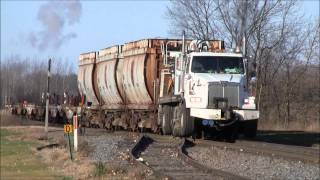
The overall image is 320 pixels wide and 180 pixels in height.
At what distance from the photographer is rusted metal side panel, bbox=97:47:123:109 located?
3412cm

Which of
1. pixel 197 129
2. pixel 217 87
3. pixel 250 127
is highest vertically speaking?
pixel 217 87

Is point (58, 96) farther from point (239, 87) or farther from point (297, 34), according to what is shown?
point (239, 87)

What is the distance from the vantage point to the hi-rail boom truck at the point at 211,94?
21.8m

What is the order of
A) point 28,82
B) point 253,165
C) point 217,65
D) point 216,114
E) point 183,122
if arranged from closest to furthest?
point 253,165 → point 216,114 → point 217,65 → point 183,122 → point 28,82

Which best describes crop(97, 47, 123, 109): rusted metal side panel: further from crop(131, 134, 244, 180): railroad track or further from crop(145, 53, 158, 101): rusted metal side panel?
crop(131, 134, 244, 180): railroad track

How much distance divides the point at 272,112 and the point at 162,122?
22413 mm

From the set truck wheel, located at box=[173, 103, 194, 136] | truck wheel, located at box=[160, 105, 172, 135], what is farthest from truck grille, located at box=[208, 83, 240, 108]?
truck wheel, located at box=[160, 105, 172, 135]

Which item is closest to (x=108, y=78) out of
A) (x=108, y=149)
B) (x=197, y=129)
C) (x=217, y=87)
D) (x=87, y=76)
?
(x=87, y=76)

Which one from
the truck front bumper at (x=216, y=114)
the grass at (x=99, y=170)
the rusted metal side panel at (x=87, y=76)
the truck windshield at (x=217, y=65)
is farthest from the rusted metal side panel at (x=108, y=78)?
the grass at (x=99, y=170)

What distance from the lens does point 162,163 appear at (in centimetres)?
1595

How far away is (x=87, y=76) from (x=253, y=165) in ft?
80.2

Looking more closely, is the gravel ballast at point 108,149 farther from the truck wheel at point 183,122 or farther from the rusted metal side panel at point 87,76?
the rusted metal side panel at point 87,76

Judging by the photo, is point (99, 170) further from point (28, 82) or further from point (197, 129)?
point (28, 82)

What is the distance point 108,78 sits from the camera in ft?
115
